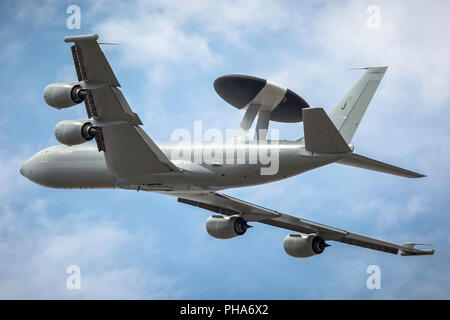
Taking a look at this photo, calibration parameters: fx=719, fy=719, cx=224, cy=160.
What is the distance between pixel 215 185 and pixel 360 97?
7.12 meters

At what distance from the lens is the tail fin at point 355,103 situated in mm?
29656

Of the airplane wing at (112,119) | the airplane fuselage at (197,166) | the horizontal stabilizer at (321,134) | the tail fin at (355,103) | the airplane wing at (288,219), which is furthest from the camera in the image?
the airplane wing at (288,219)

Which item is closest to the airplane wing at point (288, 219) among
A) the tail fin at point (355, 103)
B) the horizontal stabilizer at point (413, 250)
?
the horizontal stabilizer at point (413, 250)

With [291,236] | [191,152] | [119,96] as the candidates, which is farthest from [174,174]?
[291,236]

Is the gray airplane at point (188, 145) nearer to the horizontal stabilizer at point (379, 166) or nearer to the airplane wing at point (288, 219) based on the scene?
the horizontal stabilizer at point (379, 166)

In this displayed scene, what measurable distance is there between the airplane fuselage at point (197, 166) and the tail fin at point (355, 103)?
7.08ft

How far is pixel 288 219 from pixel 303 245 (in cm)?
163

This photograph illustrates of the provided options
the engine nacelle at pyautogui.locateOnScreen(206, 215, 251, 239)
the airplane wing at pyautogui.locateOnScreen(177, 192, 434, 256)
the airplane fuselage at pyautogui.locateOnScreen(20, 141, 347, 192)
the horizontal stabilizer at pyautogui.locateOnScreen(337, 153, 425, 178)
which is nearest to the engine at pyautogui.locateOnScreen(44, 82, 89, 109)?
the airplane fuselage at pyautogui.locateOnScreen(20, 141, 347, 192)

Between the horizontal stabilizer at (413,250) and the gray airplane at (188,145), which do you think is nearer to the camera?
the gray airplane at (188,145)

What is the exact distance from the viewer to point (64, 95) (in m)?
27.4

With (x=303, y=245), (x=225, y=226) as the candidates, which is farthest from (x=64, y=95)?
(x=303, y=245)

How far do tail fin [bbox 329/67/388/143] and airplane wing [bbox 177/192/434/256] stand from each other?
8095 mm

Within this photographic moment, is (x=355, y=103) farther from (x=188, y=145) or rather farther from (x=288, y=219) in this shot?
(x=288, y=219)

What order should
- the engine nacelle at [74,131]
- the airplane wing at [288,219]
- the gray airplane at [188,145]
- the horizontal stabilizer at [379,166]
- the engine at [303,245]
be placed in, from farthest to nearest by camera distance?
the engine at [303,245] < the airplane wing at [288,219] < the engine nacelle at [74,131] < the horizontal stabilizer at [379,166] < the gray airplane at [188,145]
